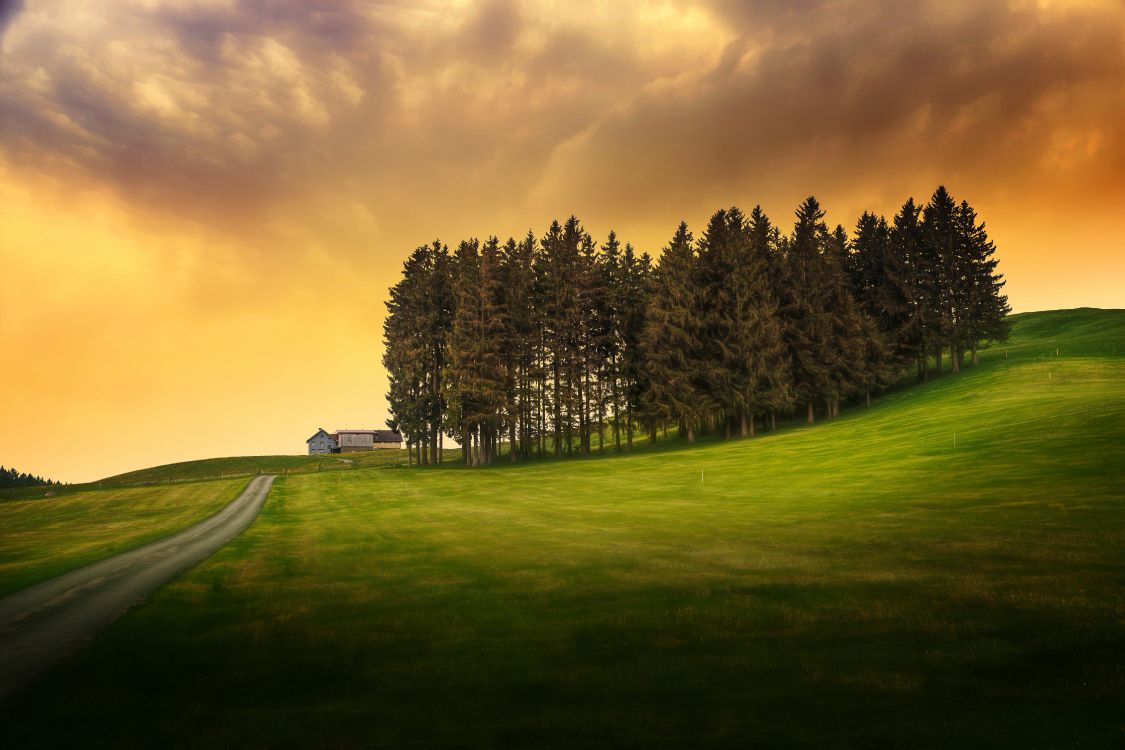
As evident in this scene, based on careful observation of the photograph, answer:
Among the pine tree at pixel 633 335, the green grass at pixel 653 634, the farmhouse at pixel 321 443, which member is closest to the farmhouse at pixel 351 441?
the farmhouse at pixel 321 443

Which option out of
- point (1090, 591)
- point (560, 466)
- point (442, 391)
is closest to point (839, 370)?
point (560, 466)

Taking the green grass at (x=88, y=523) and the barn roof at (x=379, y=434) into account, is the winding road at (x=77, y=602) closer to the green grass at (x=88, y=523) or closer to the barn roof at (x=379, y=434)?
the green grass at (x=88, y=523)

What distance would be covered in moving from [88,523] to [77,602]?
29.2 metres

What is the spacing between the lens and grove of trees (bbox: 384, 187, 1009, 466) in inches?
2680

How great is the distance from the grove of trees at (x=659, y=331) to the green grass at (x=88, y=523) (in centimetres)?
2546

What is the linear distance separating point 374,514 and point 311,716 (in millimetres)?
27401

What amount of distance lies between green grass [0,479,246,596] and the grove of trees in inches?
1002

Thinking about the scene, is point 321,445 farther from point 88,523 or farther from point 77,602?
point 77,602

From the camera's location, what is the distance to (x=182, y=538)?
1096 inches

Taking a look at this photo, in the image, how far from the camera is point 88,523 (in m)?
38.4

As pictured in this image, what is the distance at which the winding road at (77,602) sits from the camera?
10.9 meters

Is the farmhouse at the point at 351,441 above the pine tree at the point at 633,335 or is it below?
below

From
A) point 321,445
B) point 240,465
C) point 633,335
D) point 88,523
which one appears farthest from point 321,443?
point 88,523

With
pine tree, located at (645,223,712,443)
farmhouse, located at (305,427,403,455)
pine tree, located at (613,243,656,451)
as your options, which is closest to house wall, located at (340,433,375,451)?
farmhouse, located at (305,427,403,455)
